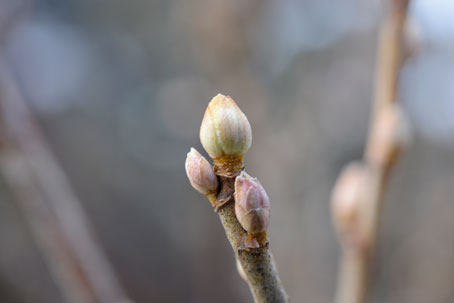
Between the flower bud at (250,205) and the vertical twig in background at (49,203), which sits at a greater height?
the vertical twig in background at (49,203)

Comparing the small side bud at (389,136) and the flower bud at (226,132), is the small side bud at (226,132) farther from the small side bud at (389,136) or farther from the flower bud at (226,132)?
the small side bud at (389,136)

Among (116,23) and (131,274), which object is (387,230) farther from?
(116,23)

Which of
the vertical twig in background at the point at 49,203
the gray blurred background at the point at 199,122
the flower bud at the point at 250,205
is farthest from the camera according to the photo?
the gray blurred background at the point at 199,122

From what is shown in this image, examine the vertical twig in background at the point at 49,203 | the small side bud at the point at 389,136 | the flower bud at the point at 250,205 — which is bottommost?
the flower bud at the point at 250,205

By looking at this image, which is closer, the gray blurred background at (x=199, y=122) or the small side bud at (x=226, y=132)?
the small side bud at (x=226, y=132)

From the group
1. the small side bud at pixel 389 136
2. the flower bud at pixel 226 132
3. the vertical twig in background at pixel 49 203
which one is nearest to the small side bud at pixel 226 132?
the flower bud at pixel 226 132
